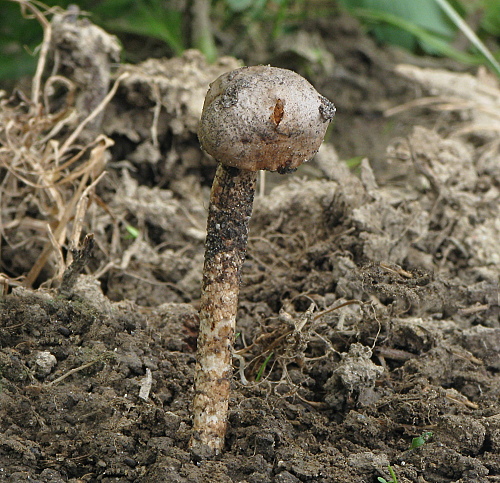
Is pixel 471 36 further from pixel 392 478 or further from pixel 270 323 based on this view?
pixel 392 478

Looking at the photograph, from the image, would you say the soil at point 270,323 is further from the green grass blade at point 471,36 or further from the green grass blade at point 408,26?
the green grass blade at point 408,26

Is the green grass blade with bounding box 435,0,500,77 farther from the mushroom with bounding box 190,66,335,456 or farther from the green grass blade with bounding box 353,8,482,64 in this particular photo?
the mushroom with bounding box 190,66,335,456

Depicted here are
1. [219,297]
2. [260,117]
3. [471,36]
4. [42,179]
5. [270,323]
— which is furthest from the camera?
[471,36]

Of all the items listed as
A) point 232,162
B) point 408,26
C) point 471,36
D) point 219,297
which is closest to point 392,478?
point 219,297

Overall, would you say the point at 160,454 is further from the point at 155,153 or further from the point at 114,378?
the point at 155,153

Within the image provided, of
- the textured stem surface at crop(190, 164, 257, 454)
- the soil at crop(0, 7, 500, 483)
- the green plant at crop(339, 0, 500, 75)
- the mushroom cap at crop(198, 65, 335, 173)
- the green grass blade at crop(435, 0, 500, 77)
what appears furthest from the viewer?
the green plant at crop(339, 0, 500, 75)

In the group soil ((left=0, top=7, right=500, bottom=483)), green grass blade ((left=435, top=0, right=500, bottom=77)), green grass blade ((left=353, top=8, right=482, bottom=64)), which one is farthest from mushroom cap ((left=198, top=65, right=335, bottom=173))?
green grass blade ((left=353, top=8, right=482, bottom=64))

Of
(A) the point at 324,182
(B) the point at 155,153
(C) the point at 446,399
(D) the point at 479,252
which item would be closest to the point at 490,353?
(C) the point at 446,399
